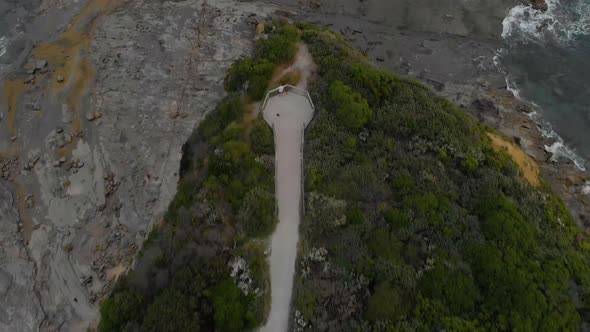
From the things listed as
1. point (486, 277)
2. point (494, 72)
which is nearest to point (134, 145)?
point (486, 277)

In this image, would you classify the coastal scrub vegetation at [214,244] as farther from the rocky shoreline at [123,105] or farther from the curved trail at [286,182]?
the rocky shoreline at [123,105]

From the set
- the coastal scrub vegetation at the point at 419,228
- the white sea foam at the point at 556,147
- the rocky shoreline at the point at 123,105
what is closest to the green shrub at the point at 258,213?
the coastal scrub vegetation at the point at 419,228

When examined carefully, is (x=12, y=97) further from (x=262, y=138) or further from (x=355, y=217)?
(x=355, y=217)

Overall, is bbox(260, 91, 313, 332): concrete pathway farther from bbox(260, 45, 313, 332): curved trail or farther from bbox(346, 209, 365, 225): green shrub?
bbox(346, 209, 365, 225): green shrub

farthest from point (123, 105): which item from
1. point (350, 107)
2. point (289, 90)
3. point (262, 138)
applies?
point (350, 107)

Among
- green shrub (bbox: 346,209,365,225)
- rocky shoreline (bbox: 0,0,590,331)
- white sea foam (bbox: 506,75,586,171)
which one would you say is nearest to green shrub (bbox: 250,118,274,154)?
green shrub (bbox: 346,209,365,225)
